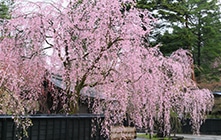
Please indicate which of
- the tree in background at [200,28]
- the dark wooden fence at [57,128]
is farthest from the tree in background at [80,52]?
the tree in background at [200,28]

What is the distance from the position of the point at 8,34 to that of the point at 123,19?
2.91m

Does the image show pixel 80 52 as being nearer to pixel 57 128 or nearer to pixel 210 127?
pixel 57 128

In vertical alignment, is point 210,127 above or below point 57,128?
below

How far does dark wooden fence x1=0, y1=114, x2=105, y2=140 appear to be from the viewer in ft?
16.5

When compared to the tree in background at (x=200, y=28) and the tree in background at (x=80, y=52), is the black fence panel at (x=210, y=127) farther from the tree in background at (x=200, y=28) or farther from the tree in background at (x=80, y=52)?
the tree in background at (x=80, y=52)

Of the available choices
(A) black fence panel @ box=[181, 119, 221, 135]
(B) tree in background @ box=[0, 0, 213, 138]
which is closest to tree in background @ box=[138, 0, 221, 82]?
(A) black fence panel @ box=[181, 119, 221, 135]

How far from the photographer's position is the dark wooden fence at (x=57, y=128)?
5.04m

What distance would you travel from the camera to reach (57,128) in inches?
242

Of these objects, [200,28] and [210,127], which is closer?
[210,127]

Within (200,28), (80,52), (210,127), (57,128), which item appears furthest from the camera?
(200,28)

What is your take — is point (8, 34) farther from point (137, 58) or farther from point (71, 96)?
point (137, 58)

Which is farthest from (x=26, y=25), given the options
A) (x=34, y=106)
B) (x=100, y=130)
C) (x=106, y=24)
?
(x=100, y=130)

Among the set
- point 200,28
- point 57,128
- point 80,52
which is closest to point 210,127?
point 200,28

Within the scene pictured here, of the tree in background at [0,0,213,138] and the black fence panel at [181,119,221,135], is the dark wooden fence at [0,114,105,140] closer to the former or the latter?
the tree in background at [0,0,213,138]
